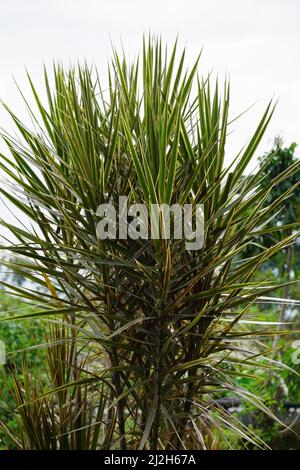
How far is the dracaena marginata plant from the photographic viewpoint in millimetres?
2107

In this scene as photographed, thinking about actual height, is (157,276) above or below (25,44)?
below

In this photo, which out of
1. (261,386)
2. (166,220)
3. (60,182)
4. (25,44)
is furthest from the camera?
(261,386)

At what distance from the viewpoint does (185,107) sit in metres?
2.44

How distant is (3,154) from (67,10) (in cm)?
141

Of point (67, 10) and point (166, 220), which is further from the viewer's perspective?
point (67, 10)

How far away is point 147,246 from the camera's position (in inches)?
82.6

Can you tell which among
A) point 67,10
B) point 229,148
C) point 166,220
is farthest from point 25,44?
point 166,220

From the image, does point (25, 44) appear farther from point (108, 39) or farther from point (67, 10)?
point (108, 39)

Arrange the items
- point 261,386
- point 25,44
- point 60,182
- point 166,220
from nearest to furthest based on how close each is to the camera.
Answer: point 166,220 → point 60,182 → point 25,44 → point 261,386

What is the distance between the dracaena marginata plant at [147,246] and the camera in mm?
2107

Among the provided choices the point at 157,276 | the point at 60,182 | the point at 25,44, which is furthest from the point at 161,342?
the point at 25,44

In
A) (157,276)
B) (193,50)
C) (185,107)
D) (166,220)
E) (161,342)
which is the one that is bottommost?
(161,342)

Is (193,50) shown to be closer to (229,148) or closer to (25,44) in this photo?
(229,148)

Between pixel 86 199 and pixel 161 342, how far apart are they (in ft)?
1.69
